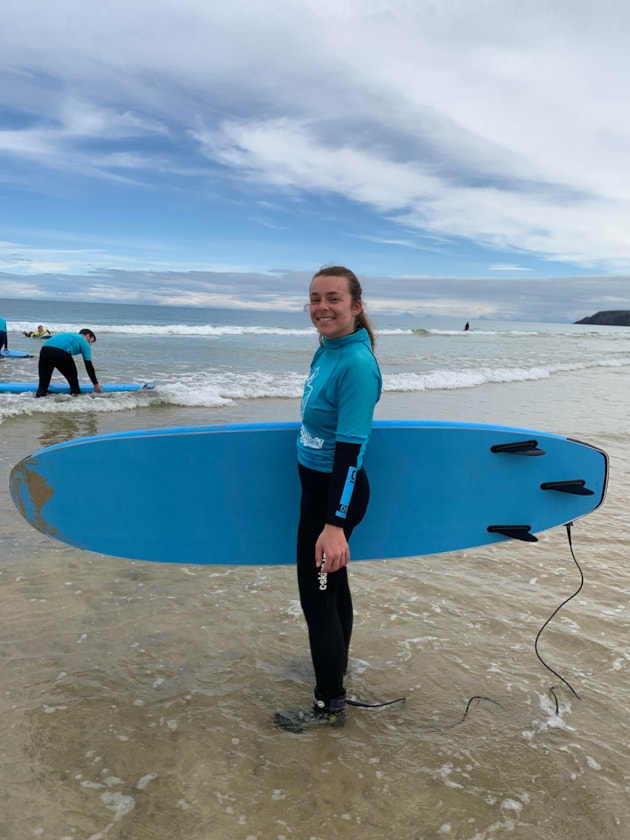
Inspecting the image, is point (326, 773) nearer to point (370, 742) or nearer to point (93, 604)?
point (370, 742)

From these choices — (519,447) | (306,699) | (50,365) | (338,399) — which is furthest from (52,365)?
(338,399)

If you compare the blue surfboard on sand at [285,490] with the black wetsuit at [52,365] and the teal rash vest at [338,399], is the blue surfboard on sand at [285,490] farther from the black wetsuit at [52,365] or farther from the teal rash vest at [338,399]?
the black wetsuit at [52,365]

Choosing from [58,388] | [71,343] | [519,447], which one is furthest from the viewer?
[58,388]

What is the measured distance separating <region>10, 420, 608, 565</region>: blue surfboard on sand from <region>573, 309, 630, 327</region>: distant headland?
428ft

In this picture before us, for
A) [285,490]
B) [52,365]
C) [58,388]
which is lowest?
[58,388]

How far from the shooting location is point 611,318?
126m

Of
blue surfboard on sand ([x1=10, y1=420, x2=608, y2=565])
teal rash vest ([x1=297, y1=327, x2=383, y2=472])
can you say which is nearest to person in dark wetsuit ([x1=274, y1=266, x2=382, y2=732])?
teal rash vest ([x1=297, y1=327, x2=383, y2=472])

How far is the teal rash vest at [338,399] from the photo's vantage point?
1866 millimetres

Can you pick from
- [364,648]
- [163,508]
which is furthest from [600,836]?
[163,508]

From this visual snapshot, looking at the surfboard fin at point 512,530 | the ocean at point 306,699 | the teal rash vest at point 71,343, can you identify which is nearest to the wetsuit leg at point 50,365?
the teal rash vest at point 71,343

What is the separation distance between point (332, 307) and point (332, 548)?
824 millimetres

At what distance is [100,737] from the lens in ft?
6.99

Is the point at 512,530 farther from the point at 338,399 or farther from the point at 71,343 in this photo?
the point at 71,343

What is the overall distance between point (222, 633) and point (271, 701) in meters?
0.58
